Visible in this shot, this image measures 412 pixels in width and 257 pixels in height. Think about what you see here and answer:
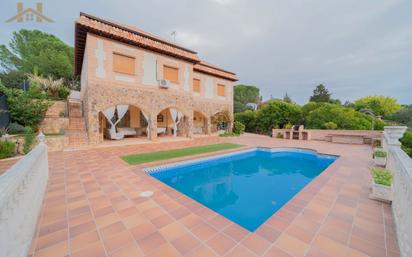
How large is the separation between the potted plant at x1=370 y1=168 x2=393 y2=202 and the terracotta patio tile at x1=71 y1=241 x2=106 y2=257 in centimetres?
481

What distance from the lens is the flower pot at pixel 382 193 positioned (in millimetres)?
2996

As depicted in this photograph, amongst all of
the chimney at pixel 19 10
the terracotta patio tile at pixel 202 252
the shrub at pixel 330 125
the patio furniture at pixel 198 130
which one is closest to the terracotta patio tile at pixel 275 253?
the terracotta patio tile at pixel 202 252

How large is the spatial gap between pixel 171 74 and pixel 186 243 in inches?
428

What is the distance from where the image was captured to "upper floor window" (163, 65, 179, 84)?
429 inches

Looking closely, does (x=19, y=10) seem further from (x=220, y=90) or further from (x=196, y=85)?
(x=220, y=90)

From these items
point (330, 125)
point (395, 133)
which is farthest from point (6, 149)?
point (330, 125)

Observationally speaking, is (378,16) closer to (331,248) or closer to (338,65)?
(338,65)

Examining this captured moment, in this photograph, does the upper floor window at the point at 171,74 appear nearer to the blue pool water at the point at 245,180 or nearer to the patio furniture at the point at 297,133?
the blue pool water at the point at 245,180

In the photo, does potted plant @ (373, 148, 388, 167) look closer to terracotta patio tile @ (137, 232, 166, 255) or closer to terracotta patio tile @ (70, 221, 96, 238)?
terracotta patio tile @ (137, 232, 166, 255)

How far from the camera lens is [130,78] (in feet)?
31.2

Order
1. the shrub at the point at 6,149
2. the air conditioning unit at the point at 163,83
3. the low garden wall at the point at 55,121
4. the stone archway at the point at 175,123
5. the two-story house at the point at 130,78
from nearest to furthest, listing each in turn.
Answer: the shrub at the point at 6,149 < the two-story house at the point at 130,78 < the low garden wall at the point at 55,121 < the air conditioning unit at the point at 163,83 < the stone archway at the point at 175,123

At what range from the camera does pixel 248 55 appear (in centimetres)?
1572

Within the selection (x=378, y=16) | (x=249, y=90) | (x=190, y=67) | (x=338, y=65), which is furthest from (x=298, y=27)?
(x=249, y=90)

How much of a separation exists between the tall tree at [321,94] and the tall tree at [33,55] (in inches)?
1359
